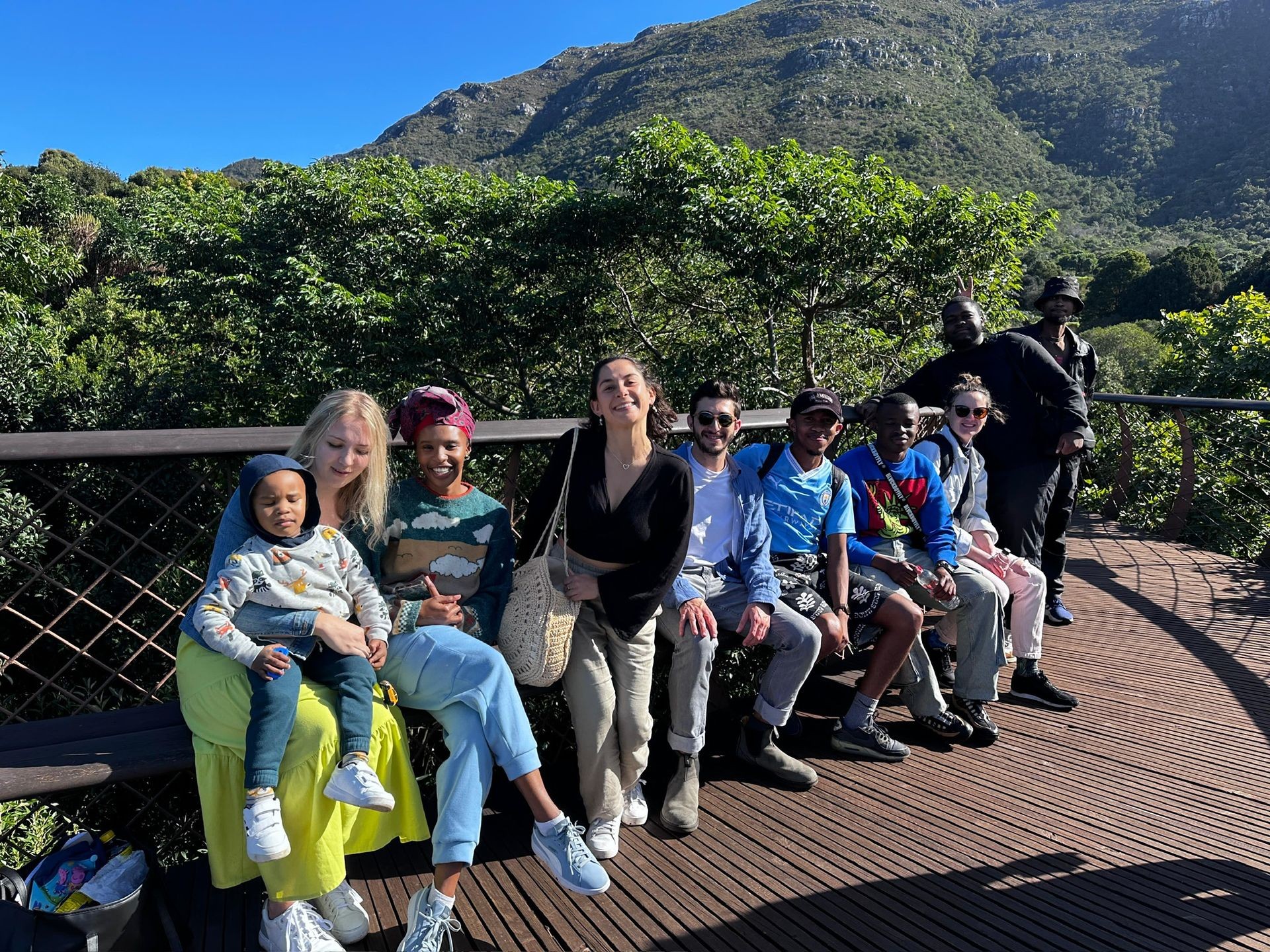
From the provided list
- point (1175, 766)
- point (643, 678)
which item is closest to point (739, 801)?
point (643, 678)

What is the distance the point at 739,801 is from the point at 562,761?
72cm

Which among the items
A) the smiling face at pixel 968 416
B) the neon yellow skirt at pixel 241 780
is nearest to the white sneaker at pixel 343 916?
the neon yellow skirt at pixel 241 780

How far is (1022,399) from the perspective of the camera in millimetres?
4195

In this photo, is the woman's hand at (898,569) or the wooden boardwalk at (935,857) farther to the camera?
the woman's hand at (898,569)

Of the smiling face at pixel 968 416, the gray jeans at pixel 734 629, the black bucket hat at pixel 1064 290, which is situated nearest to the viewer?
the gray jeans at pixel 734 629

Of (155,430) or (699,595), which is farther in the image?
(699,595)

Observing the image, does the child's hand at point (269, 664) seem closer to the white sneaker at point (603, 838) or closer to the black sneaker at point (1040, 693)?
the white sneaker at point (603, 838)

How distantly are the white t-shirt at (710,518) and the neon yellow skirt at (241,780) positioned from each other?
4.50 ft

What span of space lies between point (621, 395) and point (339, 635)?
1133mm

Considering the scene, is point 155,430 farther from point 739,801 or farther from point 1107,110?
point 1107,110

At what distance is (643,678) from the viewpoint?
273cm

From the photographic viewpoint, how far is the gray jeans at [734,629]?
2.84 metres

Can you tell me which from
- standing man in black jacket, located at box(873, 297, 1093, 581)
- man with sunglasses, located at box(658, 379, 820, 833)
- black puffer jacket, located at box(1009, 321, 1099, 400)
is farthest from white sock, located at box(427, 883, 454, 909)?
black puffer jacket, located at box(1009, 321, 1099, 400)

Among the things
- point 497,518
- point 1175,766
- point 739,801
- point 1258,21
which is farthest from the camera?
point 1258,21
